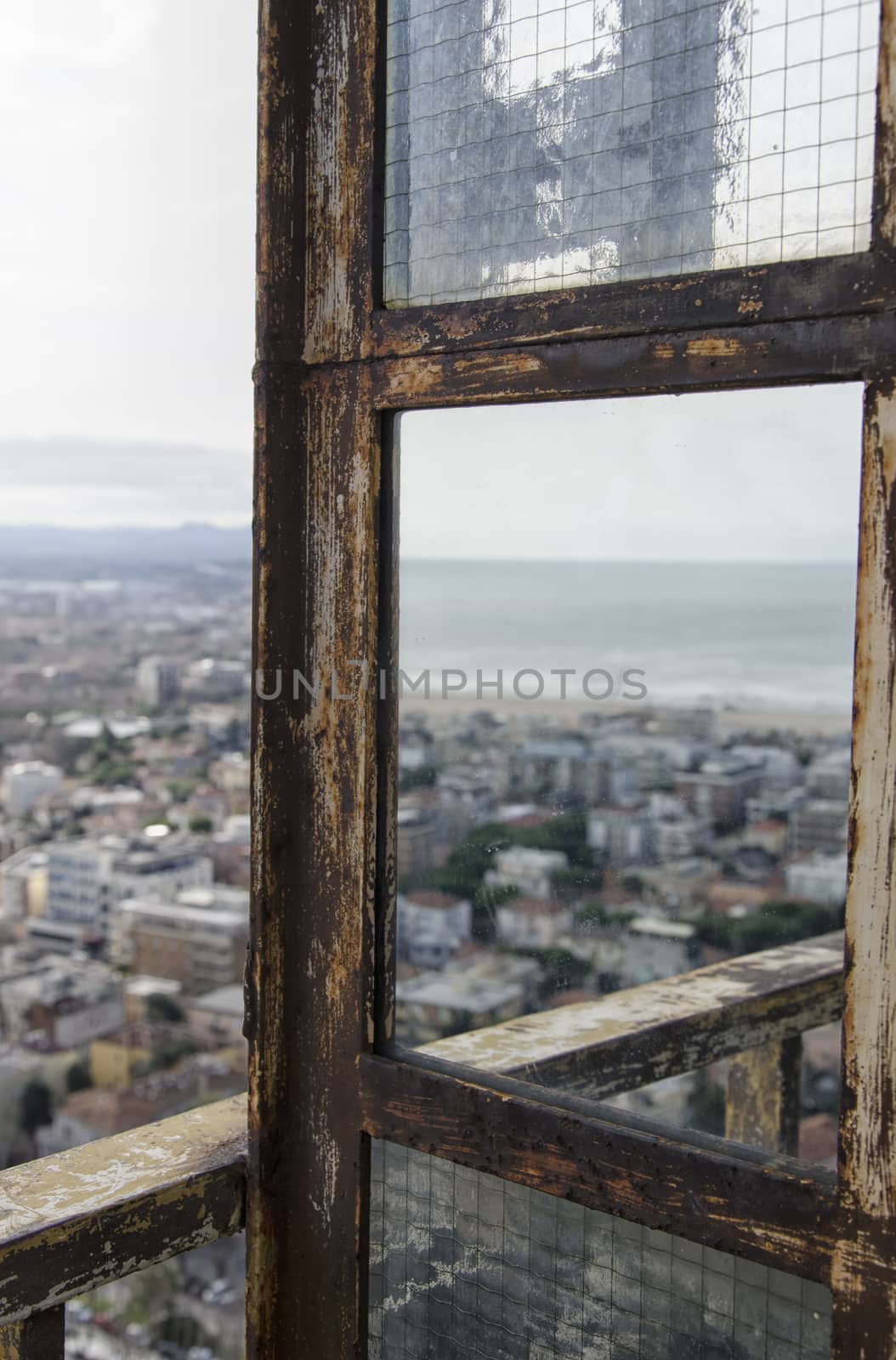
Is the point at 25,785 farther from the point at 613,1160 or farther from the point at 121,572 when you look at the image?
the point at 613,1160

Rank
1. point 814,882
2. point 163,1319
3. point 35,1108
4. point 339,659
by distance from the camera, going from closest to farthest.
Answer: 1. point 339,659
2. point 814,882
3. point 163,1319
4. point 35,1108

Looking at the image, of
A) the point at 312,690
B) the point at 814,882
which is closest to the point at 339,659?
the point at 312,690

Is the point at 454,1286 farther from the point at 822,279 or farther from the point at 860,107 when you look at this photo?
the point at 860,107

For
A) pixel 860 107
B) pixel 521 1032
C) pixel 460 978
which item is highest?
pixel 860 107

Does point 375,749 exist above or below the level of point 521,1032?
above

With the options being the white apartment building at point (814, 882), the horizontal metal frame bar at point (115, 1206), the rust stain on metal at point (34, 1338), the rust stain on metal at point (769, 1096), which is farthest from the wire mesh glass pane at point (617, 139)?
the white apartment building at point (814, 882)

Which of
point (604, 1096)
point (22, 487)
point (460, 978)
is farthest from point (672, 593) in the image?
point (22, 487)

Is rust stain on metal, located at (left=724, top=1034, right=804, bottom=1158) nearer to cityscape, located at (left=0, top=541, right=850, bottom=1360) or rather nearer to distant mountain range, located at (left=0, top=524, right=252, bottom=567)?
cityscape, located at (left=0, top=541, right=850, bottom=1360)
